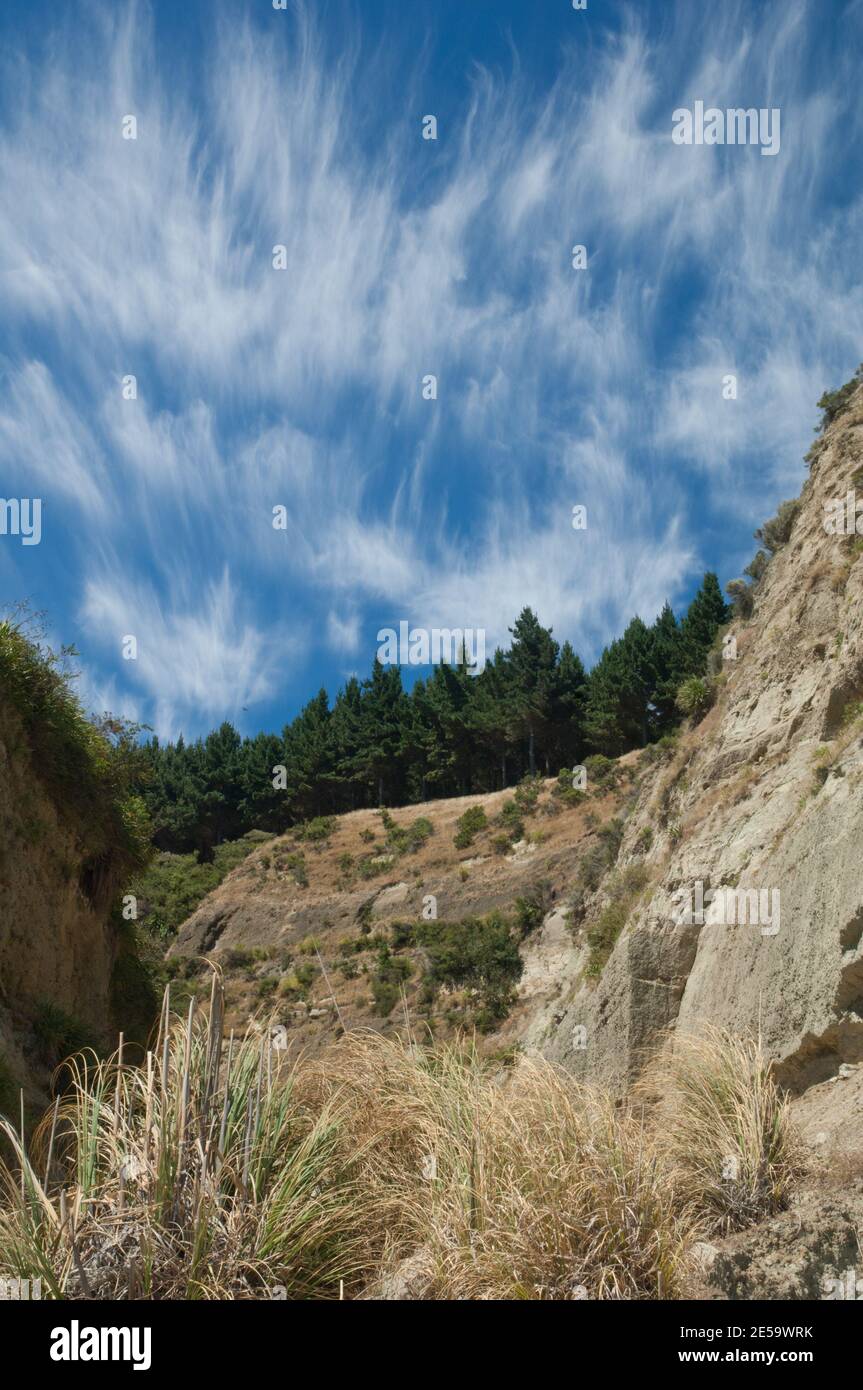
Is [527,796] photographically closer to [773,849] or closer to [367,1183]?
[773,849]

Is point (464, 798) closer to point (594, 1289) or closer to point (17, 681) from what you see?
point (17, 681)

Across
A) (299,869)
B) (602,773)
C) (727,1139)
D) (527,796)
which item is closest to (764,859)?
(727,1139)

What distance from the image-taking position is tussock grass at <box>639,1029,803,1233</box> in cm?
624

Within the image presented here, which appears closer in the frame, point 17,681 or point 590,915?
point 17,681

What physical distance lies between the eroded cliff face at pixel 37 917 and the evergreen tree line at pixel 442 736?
4677 cm

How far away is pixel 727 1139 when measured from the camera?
6.55 m

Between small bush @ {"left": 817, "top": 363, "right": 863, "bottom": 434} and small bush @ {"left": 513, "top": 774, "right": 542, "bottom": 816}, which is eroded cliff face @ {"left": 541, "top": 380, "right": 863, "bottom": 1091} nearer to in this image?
small bush @ {"left": 817, "top": 363, "right": 863, "bottom": 434}

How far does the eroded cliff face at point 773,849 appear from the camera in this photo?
8.38m

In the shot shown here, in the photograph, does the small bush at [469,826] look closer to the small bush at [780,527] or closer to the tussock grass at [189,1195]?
the small bush at [780,527]

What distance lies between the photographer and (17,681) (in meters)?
12.3

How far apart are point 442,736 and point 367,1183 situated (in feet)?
208

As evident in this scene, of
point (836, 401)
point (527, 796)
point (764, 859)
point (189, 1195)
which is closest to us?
point (189, 1195)
